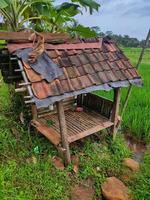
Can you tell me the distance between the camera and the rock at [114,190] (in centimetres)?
381

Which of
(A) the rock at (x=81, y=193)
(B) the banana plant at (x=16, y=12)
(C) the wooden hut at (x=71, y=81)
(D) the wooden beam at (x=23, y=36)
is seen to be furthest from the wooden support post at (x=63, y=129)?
(B) the banana plant at (x=16, y=12)

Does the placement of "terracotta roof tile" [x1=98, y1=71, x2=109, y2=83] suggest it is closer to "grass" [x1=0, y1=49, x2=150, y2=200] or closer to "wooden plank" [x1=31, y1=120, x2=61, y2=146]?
"wooden plank" [x1=31, y1=120, x2=61, y2=146]

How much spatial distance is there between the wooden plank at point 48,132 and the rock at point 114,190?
3.28ft

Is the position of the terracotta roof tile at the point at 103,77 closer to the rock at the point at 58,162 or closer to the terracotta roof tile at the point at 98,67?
the terracotta roof tile at the point at 98,67

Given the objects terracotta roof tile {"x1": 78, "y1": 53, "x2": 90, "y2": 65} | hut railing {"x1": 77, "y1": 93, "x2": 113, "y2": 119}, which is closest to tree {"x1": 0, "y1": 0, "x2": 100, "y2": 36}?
terracotta roof tile {"x1": 78, "y1": 53, "x2": 90, "y2": 65}

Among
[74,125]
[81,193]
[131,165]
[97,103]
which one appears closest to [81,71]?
[74,125]

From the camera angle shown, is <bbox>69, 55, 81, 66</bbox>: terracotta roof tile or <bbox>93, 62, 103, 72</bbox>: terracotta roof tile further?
<bbox>93, 62, 103, 72</bbox>: terracotta roof tile

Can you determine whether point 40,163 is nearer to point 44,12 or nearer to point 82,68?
point 82,68

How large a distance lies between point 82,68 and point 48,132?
129cm

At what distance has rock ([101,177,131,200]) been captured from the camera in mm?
3813

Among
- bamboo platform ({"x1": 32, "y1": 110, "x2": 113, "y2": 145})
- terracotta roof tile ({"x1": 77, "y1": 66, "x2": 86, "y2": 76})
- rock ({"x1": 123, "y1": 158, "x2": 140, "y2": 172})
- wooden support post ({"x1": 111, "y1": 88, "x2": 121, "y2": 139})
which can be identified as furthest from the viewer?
wooden support post ({"x1": 111, "y1": 88, "x2": 121, "y2": 139})

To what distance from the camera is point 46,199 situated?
3547 millimetres

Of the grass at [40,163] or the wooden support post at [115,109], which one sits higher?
the wooden support post at [115,109]

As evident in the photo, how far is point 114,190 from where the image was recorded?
3.89m
